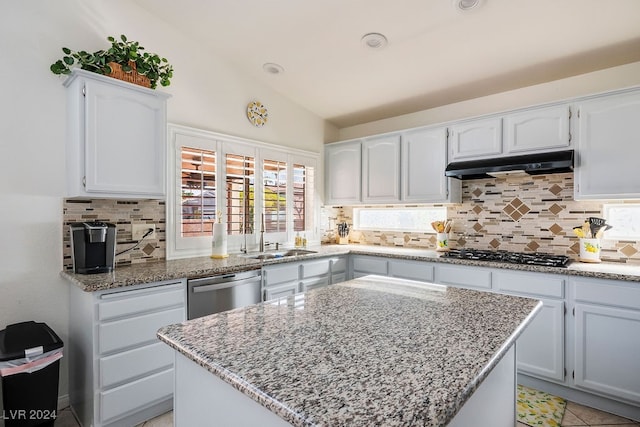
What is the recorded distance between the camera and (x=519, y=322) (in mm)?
1247

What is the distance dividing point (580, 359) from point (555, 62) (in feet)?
7.41

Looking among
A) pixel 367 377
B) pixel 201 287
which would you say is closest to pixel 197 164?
pixel 201 287

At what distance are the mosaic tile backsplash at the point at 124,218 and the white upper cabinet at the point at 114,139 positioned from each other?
17 cm

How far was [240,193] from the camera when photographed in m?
3.37

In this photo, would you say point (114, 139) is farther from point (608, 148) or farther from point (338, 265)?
point (608, 148)

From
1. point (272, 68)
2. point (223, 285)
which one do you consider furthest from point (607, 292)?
point (272, 68)

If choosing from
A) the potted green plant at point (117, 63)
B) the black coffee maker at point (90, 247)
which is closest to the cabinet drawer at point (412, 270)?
the black coffee maker at point (90, 247)

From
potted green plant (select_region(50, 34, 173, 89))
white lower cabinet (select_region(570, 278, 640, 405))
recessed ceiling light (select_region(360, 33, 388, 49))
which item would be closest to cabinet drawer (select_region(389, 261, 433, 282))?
white lower cabinet (select_region(570, 278, 640, 405))

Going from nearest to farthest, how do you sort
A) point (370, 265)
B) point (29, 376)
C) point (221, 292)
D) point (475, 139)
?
1. point (29, 376)
2. point (221, 292)
3. point (475, 139)
4. point (370, 265)

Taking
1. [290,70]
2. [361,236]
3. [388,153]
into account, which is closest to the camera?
[290,70]

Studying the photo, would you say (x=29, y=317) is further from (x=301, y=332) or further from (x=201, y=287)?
(x=301, y=332)

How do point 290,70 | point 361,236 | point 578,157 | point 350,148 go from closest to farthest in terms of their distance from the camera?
point 578,157
point 290,70
point 350,148
point 361,236

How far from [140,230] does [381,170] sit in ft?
8.12

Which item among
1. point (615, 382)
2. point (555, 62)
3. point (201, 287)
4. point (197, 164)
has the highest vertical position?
point (555, 62)
